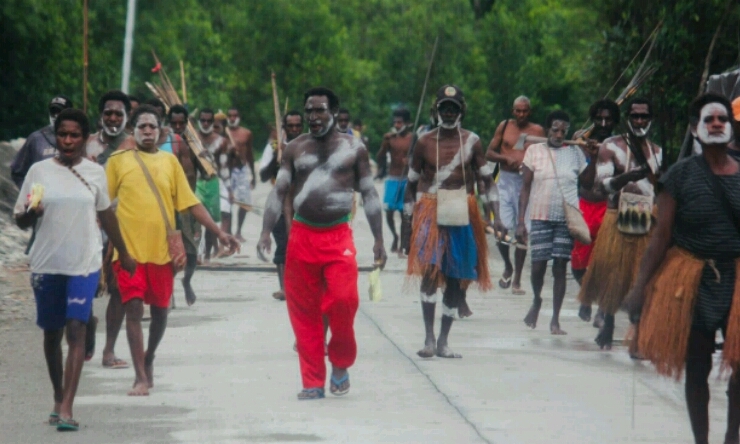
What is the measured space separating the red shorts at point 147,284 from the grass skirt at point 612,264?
3538 millimetres

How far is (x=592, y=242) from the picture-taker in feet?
43.3

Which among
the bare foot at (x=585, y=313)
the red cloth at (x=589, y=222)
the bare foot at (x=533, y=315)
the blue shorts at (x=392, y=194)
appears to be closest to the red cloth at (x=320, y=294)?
the bare foot at (x=533, y=315)

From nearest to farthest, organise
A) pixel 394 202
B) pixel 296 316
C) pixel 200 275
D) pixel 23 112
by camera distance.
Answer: pixel 296 316
pixel 200 275
pixel 394 202
pixel 23 112

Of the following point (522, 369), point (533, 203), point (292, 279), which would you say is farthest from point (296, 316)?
point (533, 203)

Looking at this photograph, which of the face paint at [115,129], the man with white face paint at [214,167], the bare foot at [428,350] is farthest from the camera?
the man with white face paint at [214,167]

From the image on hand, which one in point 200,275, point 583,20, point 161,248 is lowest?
point 200,275

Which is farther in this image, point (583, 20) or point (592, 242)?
point (583, 20)

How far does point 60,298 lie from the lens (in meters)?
8.52

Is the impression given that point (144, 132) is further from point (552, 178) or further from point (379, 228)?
point (552, 178)

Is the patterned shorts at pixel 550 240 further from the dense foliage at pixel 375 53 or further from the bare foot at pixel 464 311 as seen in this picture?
the dense foliage at pixel 375 53

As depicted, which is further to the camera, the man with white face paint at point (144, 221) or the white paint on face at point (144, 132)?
the white paint on face at point (144, 132)

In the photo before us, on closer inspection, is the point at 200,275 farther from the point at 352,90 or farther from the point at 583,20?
the point at 352,90

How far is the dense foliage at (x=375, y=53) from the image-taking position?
16.0 m

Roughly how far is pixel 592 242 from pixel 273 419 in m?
5.14
